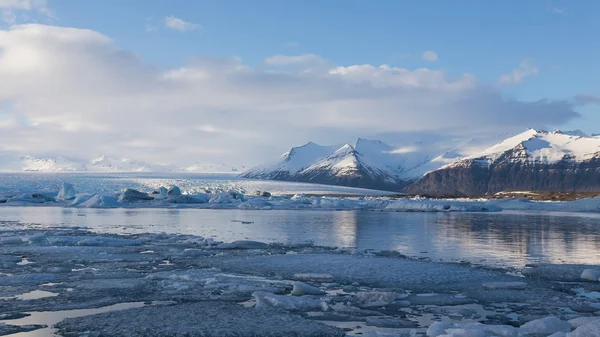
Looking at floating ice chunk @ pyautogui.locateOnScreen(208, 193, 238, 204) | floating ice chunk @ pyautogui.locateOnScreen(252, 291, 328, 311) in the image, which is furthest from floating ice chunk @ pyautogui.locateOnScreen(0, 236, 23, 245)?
floating ice chunk @ pyautogui.locateOnScreen(208, 193, 238, 204)

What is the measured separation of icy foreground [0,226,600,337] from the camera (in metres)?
6.76

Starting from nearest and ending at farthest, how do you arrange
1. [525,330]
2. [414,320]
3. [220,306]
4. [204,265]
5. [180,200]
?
[525,330]
[414,320]
[220,306]
[204,265]
[180,200]

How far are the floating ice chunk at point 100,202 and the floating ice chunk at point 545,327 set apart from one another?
44.1 metres

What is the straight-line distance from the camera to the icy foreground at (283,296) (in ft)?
22.2

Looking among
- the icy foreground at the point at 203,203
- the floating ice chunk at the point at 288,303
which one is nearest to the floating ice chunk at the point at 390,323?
the floating ice chunk at the point at 288,303

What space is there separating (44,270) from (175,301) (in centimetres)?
446

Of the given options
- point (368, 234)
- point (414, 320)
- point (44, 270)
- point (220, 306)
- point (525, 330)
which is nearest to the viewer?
point (525, 330)

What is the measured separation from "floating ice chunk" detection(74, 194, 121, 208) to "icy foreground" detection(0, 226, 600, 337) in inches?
1317

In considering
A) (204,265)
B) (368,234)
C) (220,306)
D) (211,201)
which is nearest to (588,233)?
(368,234)

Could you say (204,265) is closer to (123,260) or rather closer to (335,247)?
(123,260)

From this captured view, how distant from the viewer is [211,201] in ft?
176

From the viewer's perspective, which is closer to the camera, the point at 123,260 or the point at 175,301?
the point at 175,301

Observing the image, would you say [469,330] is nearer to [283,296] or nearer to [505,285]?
[283,296]

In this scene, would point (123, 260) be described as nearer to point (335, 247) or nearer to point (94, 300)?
point (94, 300)
